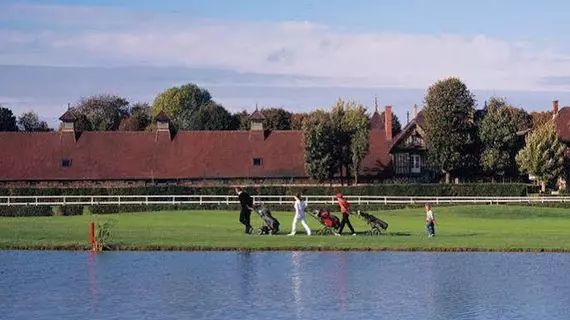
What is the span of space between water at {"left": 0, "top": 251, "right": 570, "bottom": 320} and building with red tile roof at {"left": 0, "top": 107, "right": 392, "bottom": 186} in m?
56.2

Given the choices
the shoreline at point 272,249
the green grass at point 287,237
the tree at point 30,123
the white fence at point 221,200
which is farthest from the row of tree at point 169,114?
the shoreline at point 272,249

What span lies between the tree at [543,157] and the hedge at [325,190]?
6.83m

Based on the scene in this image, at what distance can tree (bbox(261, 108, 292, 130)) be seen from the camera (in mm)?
144500

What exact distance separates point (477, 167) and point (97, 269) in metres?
69.9

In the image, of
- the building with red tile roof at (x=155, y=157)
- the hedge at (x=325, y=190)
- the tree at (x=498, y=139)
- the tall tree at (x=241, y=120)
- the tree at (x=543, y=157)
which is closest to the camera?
the hedge at (x=325, y=190)

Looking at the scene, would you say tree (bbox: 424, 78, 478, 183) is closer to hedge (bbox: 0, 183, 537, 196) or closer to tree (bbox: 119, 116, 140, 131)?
hedge (bbox: 0, 183, 537, 196)

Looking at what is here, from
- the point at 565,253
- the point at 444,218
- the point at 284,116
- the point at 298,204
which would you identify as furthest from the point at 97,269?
the point at 284,116

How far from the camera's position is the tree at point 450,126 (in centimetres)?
9738

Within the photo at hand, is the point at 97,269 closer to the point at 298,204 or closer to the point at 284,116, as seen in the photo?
the point at 298,204

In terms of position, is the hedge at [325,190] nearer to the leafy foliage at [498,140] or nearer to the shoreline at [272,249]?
the leafy foliage at [498,140]

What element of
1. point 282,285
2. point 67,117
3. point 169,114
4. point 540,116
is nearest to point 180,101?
point 169,114

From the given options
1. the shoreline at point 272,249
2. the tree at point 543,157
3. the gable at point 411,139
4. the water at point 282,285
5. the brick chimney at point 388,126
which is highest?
the brick chimney at point 388,126

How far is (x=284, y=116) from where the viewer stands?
147 m

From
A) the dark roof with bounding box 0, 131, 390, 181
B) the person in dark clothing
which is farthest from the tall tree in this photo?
the person in dark clothing
